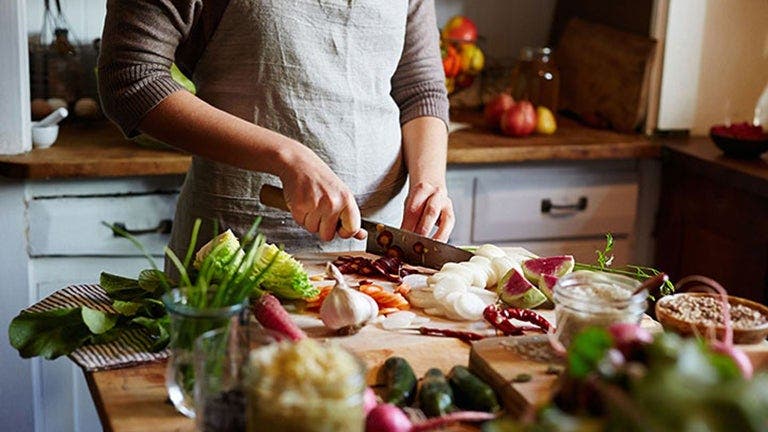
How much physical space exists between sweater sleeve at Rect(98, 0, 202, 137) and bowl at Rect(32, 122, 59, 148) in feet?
2.71

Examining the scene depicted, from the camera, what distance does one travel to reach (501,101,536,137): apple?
9.22 ft

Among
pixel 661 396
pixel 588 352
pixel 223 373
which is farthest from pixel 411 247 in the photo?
pixel 661 396

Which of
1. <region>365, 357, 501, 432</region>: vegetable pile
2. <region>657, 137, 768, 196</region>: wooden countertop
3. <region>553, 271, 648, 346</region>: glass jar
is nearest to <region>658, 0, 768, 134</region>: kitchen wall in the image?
<region>657, 137, 768, 196</region>: wooden countertop

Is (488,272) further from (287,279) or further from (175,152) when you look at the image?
(175,152)

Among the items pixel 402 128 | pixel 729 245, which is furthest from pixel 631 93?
pixel 402 128

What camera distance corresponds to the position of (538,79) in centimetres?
305

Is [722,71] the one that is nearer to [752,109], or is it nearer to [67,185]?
[752,109]

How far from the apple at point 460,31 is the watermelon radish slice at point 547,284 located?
1.62 m

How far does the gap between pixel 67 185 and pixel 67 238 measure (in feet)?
0.42

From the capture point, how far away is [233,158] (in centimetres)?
169

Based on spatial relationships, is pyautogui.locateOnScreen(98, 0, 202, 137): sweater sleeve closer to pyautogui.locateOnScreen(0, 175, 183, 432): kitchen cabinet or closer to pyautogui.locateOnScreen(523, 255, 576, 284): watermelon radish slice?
pyautogui.locateOnScreen(523, 255, 576, 284): watermelon radish slice

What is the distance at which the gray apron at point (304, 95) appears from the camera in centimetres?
179

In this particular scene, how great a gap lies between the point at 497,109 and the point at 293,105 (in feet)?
3.77

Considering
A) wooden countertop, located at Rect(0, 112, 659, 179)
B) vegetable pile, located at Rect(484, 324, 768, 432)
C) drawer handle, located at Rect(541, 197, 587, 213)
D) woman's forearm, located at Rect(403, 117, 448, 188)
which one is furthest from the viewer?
drawer handle, located at Rect(541, 197, 587, 213)
